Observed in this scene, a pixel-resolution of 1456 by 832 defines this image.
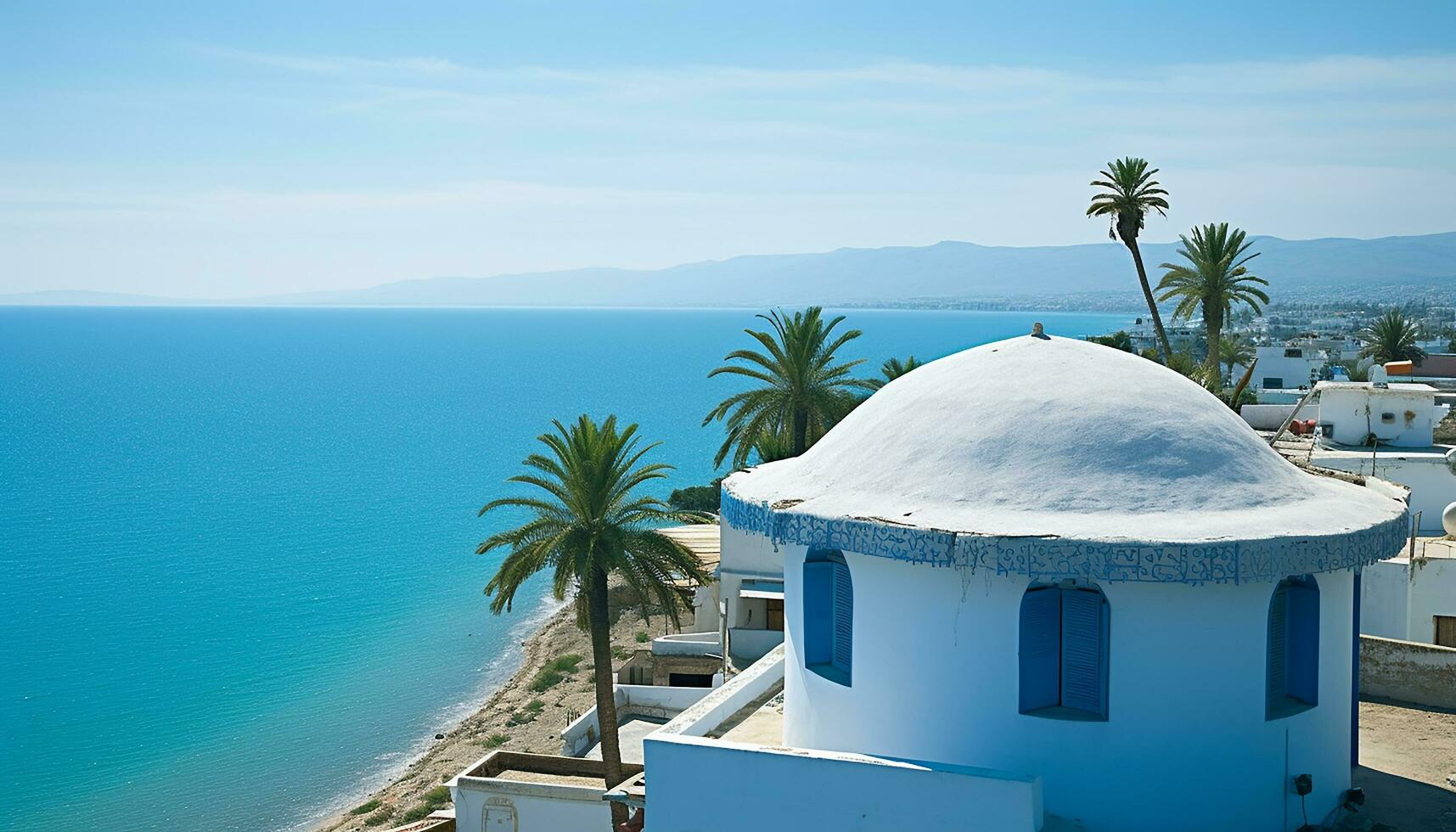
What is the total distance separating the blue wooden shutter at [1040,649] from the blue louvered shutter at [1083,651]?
0.05 metres

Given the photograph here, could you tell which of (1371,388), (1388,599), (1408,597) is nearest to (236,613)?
(1371,388)

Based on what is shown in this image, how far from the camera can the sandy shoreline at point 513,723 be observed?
32.2m

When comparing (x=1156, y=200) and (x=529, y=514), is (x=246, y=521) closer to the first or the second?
(x=529, y=514)

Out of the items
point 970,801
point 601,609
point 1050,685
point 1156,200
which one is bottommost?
point 601,609

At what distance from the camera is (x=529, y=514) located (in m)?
84.2

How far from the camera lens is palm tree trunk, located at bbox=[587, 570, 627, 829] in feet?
77.5

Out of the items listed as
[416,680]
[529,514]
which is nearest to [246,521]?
[529,514]

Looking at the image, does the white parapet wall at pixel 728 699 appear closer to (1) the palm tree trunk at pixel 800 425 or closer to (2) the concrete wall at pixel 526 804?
(2) the concrete wall at pixel 526 804

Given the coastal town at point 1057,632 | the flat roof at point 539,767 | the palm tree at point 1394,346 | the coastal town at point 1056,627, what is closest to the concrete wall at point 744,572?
the flat roof at point 539,767

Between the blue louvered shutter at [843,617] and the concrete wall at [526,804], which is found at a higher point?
the blue louvered shutter at [843,617]

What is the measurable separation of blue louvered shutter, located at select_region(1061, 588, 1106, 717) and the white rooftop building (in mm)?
18

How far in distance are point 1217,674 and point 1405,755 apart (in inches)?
167

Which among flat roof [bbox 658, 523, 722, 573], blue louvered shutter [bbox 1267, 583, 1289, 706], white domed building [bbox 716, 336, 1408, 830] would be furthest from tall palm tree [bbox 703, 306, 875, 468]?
blue louvered shutter [bbox 1267, 583, 1289, 706]

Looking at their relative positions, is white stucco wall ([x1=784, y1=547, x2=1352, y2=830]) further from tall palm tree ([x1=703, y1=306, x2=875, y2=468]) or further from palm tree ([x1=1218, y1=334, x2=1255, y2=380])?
palm tree ([x1=1218, y1=334, x2=1255, y2=380])
